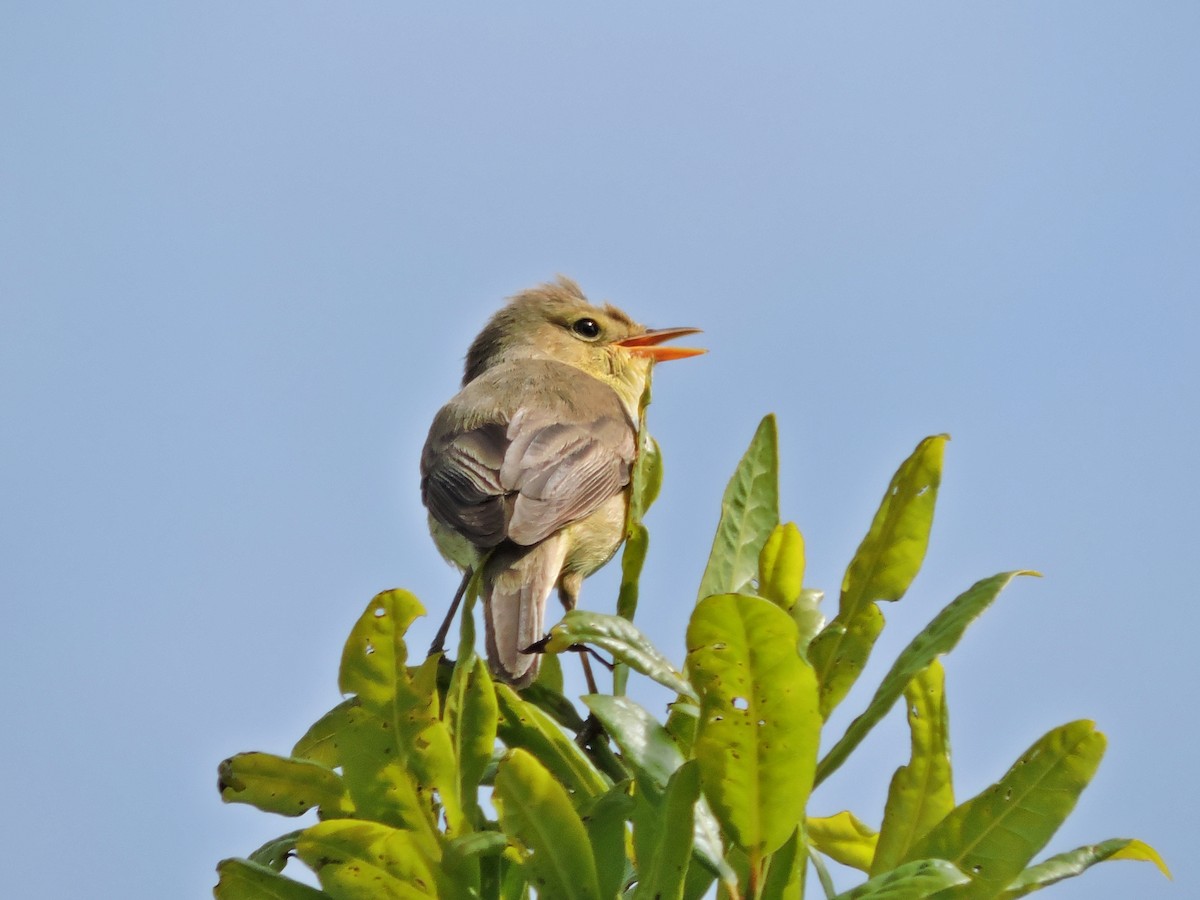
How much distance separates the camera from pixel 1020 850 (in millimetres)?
1817

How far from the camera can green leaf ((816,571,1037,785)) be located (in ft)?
6.10

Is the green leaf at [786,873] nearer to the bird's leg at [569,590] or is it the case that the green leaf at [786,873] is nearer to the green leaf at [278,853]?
the green leaf at [278,853]

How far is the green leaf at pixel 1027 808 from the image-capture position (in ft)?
5.97

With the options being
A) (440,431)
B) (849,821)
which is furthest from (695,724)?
(440,431)

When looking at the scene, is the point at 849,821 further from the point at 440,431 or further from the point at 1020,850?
the point at 440,431

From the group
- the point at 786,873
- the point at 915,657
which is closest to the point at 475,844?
the point at 786,873

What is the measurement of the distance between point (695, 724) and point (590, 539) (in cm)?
314

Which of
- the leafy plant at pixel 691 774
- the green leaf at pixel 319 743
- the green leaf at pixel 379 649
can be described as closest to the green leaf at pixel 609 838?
the leafy plant at pixel 691 774

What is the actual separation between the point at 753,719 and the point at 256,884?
756mm

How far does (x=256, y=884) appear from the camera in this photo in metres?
1.90

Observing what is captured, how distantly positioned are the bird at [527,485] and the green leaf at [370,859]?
1.30 metres

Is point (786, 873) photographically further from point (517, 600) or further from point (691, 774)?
point (517, 600)

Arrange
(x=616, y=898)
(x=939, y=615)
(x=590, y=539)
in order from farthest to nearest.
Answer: (x=590, y=539) < (x=939, y=615) < (x=616, y=898)

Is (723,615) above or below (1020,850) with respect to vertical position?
above
